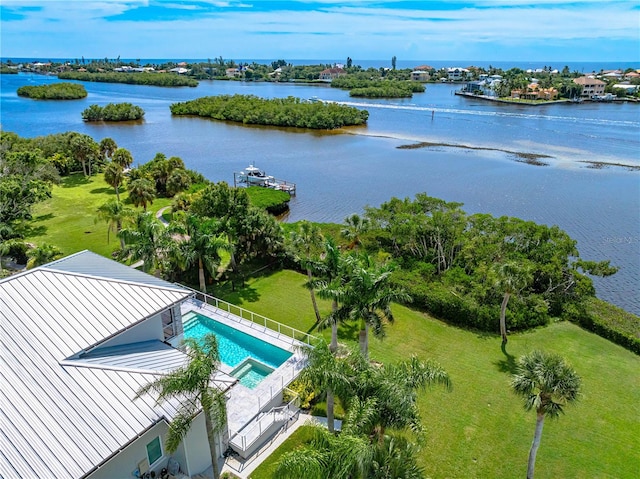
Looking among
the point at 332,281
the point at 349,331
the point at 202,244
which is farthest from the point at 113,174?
the point at 332,281

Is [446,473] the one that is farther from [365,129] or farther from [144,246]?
[365,129]

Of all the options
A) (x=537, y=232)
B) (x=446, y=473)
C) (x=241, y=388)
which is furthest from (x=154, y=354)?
(x=537, y=232)

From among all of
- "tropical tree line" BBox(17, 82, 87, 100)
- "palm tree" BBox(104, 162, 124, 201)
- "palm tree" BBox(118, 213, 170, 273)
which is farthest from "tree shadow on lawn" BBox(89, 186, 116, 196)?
"tropical tree line" BBox(17, 82, 87, 100)

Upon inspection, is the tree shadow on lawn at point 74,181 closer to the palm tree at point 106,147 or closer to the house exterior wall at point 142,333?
the palm tree at point 106,147

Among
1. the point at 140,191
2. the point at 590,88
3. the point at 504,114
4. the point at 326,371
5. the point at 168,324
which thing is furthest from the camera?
the point at 590,88

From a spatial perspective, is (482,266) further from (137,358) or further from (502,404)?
(137,358)

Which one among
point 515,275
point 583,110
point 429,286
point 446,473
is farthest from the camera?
point 583,110
